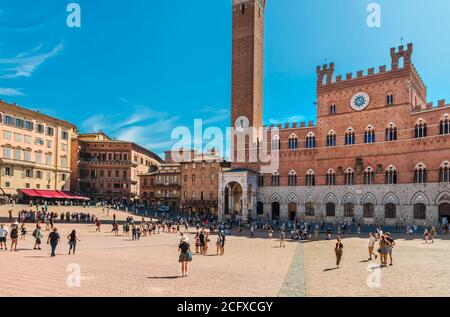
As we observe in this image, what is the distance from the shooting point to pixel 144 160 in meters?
79.0

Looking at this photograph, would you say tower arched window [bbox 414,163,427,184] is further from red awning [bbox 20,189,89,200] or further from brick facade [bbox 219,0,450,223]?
red awning [bbox 20,189,89,200]

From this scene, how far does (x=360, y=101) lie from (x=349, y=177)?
1004cm

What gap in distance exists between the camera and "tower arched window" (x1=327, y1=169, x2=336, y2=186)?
49.5 meters

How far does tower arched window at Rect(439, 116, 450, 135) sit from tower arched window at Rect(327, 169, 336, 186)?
13.5 metres

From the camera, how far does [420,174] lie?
42.6m

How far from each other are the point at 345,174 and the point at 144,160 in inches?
1768

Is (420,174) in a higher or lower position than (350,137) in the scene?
lower

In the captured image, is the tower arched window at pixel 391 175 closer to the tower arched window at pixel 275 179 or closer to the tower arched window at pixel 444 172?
the tower arched window at pixel 444 172

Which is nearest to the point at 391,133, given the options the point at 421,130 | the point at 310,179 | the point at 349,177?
the point at 421,130

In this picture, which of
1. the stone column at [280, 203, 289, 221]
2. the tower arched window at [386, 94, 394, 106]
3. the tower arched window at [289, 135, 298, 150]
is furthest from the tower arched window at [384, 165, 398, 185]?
the stone column at [280, 203, 289, 221]

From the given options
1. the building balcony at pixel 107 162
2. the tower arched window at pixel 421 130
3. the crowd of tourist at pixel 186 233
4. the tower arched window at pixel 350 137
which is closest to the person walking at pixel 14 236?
the crowd of tourist at pixel 186 233

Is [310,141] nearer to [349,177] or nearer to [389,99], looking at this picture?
[349,177]
